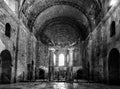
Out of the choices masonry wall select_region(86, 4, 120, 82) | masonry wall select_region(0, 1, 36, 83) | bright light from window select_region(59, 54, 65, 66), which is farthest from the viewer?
bright light from window select_region(59, 54, 65, 66)

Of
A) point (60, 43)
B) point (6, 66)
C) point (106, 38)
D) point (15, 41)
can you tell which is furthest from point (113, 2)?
point (60, 43)

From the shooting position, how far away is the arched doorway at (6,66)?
12875 mm

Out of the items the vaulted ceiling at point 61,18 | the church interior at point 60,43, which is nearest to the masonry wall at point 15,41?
the church interior at point 60,43

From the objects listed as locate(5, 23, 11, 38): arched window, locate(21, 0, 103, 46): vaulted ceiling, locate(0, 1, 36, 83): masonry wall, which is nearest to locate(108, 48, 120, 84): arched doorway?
locate(21, 0, 103, 46): vaulted ceiling

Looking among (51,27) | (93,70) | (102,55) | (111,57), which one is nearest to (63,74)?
(51,27)

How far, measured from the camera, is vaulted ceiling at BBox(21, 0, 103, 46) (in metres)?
17.5

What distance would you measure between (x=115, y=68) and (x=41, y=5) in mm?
11266

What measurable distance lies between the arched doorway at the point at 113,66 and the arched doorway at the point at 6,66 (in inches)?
324

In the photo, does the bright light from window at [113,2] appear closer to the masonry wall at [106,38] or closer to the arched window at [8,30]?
the masonry wall at [106,38]

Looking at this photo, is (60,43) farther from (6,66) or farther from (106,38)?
(6,66)

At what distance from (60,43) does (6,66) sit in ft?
52.8

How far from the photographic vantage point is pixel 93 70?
18.3 meters

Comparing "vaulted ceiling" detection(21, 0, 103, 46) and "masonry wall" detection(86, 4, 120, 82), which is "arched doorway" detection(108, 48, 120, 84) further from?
"vaulted ceiling" detection(21, 0, 103, 46)

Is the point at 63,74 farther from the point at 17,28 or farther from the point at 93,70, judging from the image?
the point at 17,28
